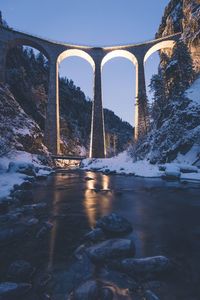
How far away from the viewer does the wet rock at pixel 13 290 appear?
4113 mm

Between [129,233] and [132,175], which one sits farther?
[132,175]

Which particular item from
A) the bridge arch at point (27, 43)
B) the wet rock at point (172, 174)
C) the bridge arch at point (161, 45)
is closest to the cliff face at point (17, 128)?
the bridge arch at point (27, 43)

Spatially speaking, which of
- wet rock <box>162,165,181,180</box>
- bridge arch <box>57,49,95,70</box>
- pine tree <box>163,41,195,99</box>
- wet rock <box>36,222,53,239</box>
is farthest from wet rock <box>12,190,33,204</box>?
bridge arch <box>57,49,95,70</box>

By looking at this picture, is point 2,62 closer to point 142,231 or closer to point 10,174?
point 10,174

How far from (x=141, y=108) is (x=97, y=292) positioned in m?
47.5

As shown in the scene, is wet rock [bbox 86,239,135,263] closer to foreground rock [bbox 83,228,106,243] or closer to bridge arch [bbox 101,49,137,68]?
foreground rock [bbox 83,228,106,243]

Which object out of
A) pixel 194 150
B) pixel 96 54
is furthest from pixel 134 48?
pixel 194 150

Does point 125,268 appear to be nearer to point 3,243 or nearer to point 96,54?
point 3,243

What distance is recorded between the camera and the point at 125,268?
16.4 feet

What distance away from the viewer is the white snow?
103 feet

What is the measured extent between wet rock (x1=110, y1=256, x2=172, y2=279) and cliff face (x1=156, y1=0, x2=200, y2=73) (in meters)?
44.6

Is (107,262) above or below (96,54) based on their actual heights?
below

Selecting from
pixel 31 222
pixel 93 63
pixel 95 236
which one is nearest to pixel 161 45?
pixel 93 63

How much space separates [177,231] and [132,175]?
17.4 meters
